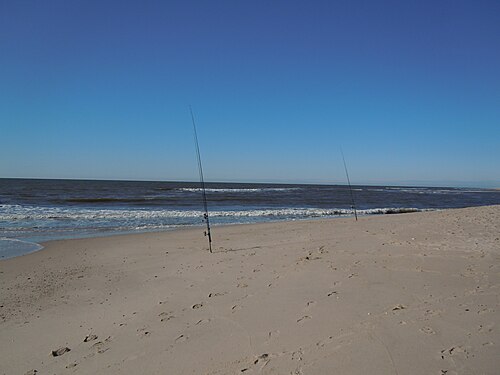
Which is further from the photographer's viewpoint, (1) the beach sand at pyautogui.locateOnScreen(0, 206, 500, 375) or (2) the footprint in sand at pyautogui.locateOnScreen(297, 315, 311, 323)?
(2) the footprint in sand at pyautogui.locateOnScreen(297, 315, 311, 323)

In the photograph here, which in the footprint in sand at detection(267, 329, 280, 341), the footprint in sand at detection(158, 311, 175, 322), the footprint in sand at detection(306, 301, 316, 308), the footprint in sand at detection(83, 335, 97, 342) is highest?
the footprint in sand at detection(158, 311, 175, 322)

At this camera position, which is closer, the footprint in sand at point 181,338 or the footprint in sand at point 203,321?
the footprint in sand at point 181,338

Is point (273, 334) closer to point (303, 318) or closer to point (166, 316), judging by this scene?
point (303, 318)

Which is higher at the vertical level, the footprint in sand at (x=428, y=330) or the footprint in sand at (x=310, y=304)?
the footprint in sand at (x=310, y=304)

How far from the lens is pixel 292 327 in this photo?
3.81 metres

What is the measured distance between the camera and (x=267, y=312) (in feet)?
14.2

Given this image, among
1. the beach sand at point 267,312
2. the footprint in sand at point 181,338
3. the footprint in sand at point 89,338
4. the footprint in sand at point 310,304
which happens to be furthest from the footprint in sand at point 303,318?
the footprint in sand at point 89,338

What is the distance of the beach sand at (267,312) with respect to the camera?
320 centimetres

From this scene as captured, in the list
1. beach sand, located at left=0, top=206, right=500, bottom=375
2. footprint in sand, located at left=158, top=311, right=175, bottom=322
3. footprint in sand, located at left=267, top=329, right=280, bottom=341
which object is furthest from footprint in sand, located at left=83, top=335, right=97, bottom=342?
footprint in sand, located at left=267, top=329, right=280, bottom=341

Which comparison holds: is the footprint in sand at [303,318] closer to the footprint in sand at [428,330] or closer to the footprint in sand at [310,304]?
the footprint in sand at [310,304]

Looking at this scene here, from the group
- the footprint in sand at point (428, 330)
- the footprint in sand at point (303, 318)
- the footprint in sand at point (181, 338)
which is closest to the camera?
the footprint in sand at point (428, 330)

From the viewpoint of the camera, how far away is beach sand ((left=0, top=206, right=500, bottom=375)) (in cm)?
320

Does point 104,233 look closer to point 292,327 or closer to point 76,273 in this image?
point 76,273

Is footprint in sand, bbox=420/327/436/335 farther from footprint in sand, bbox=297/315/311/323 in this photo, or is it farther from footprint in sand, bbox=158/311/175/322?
footprint in sand, bbox=158/311/175/322
